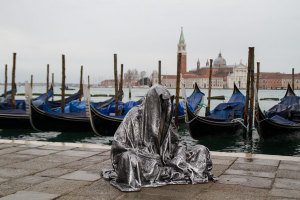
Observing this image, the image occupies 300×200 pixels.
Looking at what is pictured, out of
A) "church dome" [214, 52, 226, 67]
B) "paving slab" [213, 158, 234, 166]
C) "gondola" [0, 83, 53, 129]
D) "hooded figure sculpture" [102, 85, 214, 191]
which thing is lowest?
"gondola" [0, 83, 53, 129]

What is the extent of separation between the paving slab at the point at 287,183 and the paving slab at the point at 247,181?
0.06m

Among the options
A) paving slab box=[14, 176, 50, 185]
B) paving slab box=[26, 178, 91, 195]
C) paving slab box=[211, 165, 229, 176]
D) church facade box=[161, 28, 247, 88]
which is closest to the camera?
paving slab box=[26, 178, 91, 195]

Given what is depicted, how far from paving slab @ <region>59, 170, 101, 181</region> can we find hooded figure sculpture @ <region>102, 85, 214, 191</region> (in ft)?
0.63

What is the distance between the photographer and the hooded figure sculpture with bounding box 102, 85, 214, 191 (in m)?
2.65

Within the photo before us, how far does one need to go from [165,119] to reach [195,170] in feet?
1.59

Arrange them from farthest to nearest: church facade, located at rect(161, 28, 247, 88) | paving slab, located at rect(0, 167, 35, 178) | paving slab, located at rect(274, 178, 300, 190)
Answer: church facade, located at rect(161, 28, 247, 88) < paving slab, located at rect(0, 167, 35, 178) < paving slab, located at rect(274, 178, 300, 190)

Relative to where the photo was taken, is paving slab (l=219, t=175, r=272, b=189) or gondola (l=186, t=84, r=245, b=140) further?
A: gondola (l=186, t=84, r=245, b=140)

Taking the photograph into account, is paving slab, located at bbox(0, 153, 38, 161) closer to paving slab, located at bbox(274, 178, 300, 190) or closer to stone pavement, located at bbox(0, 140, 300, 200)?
stone pavement, located at bbox(0, 140, 300, 200)

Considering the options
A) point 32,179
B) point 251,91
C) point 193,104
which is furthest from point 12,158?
point 193,104

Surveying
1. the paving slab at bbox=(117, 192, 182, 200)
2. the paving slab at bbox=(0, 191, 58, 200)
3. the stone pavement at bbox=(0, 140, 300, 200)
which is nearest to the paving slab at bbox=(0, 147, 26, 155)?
the stone pavement at bbox=(0, 140, 300, 200)

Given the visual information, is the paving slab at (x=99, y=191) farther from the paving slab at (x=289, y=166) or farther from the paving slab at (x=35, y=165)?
the paving slab at (x=289, y=166)

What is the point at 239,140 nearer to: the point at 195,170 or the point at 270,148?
the point at 270,148

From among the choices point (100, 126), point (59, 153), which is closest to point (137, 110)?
point (59, 153)

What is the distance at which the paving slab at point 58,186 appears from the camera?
2.63 m
